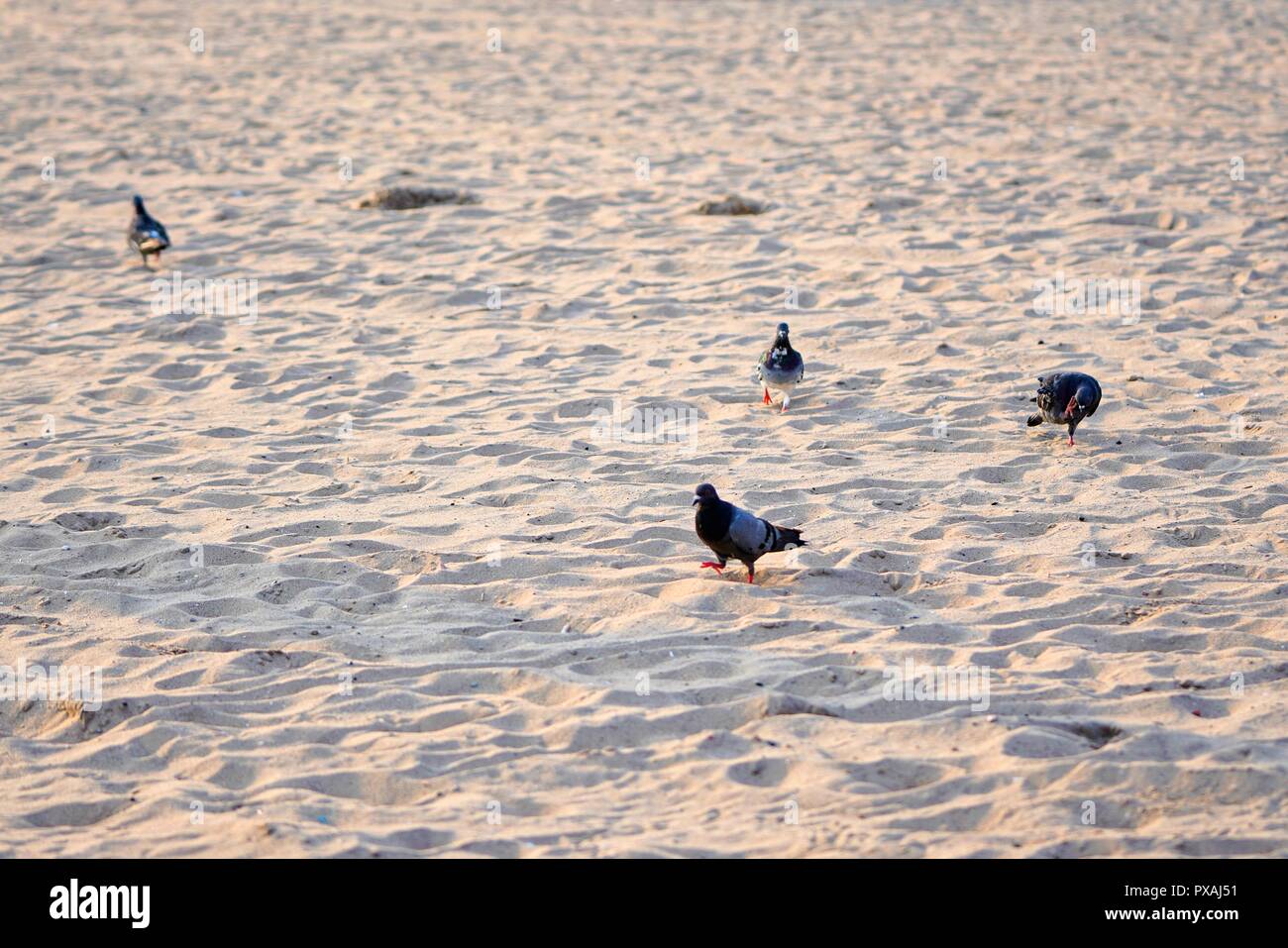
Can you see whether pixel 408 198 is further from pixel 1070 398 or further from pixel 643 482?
pixel 1070 398

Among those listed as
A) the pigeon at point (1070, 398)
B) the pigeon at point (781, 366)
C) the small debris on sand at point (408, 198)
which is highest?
the small debris on sand at point (408, 198)

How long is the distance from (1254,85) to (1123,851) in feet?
46.3

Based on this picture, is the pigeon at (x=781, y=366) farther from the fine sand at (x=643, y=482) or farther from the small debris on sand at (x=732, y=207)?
the small debris on sand at (x=732, y=207)

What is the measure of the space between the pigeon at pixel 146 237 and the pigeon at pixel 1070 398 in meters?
6.94

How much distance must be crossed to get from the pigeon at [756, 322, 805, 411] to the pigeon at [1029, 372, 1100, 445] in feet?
4.42

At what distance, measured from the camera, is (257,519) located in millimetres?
6461

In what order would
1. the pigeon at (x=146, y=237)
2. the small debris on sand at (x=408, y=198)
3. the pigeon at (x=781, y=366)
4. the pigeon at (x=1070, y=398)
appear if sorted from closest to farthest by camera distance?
1. the pigeon at (x=1070, y=398)
2. the pigeon at (x=781, y=366)
3. the pigeon at (x=146, y=237)
4. the small debris on sand at (x=408, y=198)

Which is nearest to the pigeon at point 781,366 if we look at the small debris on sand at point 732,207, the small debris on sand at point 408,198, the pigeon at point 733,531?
the pigeon at point 733,531

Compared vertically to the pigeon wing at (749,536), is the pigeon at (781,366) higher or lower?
higher

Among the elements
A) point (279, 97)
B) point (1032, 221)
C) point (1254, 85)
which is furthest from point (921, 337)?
point (279, 97)

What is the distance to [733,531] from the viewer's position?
5.53 m

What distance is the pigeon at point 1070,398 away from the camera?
701cm

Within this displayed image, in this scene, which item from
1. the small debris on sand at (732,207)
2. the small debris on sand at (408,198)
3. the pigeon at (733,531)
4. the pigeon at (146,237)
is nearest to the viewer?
the pigeon at (733,531)
